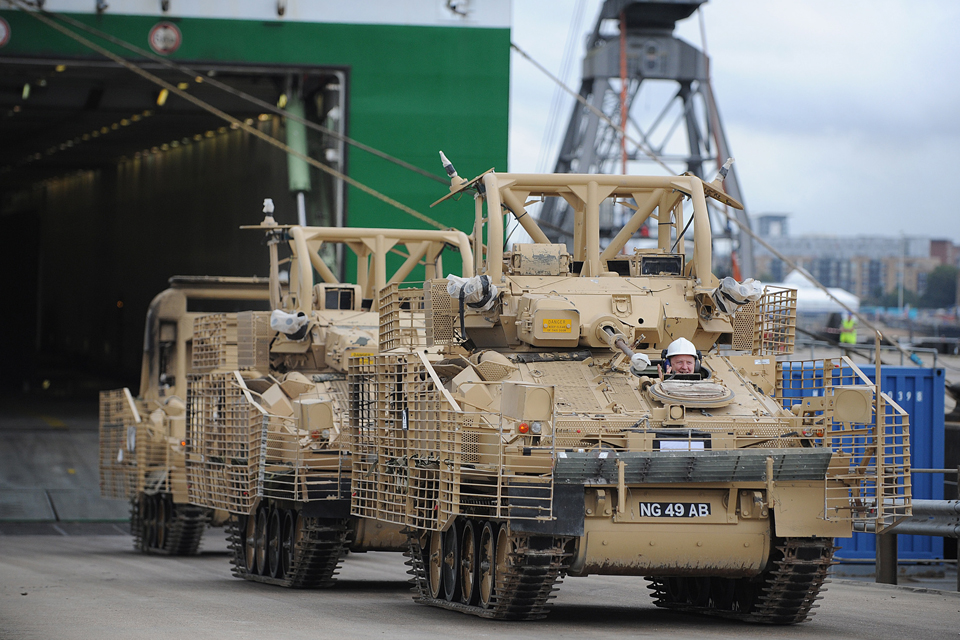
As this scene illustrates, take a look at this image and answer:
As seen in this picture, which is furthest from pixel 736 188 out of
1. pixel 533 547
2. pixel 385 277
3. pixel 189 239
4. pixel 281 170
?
pixel 533 547

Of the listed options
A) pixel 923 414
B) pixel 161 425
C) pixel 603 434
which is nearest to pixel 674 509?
pixel 603 434

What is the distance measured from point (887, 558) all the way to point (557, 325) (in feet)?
19.7

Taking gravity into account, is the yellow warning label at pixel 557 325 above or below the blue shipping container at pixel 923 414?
above

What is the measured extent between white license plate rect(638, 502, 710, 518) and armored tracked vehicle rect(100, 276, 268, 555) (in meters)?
11.9

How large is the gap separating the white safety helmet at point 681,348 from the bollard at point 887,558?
17.5ft

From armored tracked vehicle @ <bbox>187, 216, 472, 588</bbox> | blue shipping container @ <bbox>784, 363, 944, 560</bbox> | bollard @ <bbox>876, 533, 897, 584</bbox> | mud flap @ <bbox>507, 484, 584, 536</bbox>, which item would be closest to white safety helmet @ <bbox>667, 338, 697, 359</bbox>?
mud flap @ <bbox>507, 484, 584, 536</bbox>

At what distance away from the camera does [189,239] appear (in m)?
48.8

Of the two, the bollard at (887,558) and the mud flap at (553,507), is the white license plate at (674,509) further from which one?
the bollard at (887,558)

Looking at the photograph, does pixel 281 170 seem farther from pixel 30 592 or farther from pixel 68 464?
pixel 30 592

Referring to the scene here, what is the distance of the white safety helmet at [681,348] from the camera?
45.2 ft

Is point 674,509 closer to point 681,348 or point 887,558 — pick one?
point 681,348

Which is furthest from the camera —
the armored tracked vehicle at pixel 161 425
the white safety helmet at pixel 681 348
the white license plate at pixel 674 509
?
the armored tracked vehicle at pixel 161 425

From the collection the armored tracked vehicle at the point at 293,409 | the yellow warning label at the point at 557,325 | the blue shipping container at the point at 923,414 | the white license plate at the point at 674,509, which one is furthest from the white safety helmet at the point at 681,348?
the blue shipping container at the point at 923,414

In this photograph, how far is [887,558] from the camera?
1789 cm
